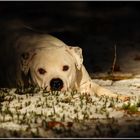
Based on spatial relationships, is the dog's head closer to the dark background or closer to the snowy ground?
the snowy ground

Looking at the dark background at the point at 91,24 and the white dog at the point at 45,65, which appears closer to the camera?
the white dog at the point at 45,65

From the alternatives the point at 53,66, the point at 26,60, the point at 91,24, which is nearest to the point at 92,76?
the point at 26,60

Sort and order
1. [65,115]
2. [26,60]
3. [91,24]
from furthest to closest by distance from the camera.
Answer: [91,24] → [26,60] → [65,115]

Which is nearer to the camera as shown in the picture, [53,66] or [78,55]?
[53,66]

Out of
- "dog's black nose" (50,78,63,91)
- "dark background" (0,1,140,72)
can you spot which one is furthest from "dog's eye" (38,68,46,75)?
"dark background" (0,1,140,72)

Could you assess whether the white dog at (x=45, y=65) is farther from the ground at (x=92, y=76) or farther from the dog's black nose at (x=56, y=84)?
the ground at (x=92, y=76)

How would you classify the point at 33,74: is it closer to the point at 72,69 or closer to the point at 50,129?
the point at 72,69

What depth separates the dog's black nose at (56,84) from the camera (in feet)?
23.8

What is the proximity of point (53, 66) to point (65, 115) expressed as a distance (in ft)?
5.08

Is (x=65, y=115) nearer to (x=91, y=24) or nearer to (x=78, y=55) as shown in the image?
(x=78, y=55)

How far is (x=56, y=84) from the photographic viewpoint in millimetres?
7270

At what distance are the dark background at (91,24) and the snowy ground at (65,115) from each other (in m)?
3.18

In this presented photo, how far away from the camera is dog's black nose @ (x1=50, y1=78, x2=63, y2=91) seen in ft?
23.8

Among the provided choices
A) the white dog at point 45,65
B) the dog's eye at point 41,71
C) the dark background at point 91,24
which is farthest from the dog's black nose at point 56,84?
the dark background at point 91,24
